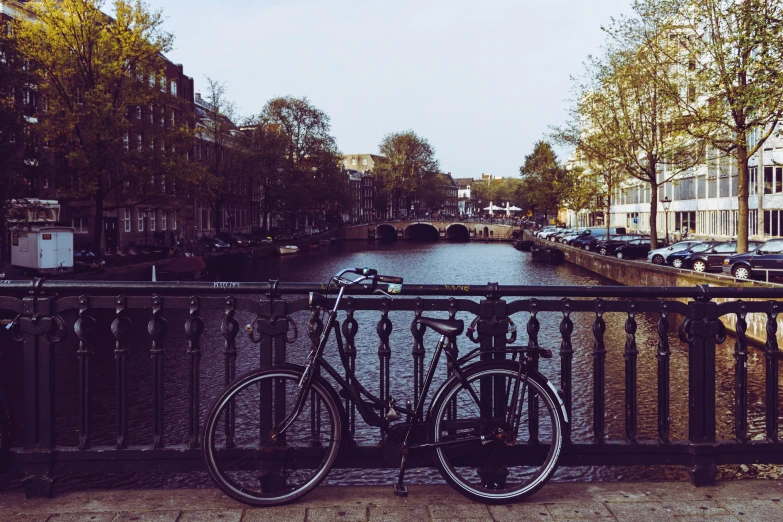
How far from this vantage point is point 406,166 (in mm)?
114750

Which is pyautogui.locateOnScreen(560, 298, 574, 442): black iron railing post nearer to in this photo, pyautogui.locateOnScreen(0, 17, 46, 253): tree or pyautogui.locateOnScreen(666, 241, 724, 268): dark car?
pyautogui.locateOnScreen(0, 17, 46, 253): tree

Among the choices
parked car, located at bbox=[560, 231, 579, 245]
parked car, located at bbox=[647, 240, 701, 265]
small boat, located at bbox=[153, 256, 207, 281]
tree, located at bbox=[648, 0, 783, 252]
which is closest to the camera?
tree, located at bbox=[648, 0, 783, 252]

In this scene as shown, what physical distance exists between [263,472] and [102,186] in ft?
116

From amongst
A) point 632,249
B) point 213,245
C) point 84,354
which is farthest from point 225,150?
point 84,354

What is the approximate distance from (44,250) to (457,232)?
94857 millimetres

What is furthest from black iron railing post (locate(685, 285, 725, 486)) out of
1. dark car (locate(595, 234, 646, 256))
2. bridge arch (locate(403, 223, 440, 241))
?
bridge arch (locate(403, 223, 440, 241))

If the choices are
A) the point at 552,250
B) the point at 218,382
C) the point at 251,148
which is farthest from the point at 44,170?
the point at 552,250

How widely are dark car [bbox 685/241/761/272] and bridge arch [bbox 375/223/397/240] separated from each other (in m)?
85.6

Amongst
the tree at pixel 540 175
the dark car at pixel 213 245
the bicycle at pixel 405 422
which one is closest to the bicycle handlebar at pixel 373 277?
the bicycle at pixel 405 422

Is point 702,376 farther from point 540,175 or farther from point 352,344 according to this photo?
point 540,175

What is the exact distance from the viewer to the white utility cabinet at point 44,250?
1292 inches

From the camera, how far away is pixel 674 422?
12.7m

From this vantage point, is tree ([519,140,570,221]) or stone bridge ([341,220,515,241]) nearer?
tree ([519,140,570,221])

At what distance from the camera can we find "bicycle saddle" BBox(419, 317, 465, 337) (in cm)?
390
